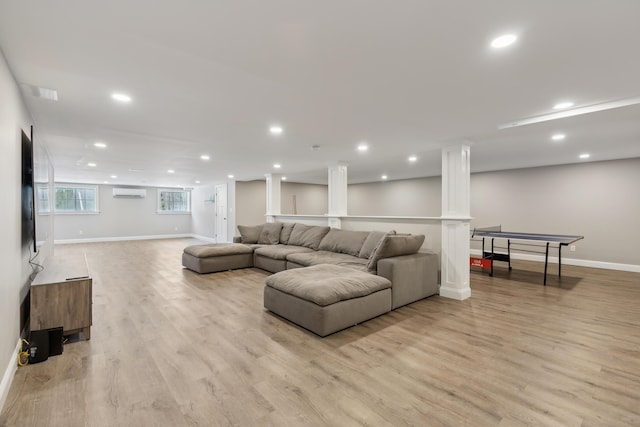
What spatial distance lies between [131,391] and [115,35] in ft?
7.41

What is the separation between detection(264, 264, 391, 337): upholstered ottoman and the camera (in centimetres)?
289

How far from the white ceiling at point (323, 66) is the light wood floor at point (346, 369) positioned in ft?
7.30

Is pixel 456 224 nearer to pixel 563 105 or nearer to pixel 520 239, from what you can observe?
pixel 563 105

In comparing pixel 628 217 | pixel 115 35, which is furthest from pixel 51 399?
pixel 628 217

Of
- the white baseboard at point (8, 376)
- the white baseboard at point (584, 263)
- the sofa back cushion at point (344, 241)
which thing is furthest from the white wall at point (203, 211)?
the white baseboard at point (584, 263)

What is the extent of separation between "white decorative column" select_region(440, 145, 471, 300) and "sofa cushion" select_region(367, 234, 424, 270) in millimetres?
550

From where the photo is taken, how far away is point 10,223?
2.15m

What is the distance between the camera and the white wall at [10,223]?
6.28 feet

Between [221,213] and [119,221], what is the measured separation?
4106mm

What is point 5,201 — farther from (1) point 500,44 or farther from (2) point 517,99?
(2) point 517,99

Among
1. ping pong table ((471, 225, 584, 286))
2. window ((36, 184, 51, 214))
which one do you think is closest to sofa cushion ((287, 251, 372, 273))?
ping pong table ((471, 225, 584, 286))

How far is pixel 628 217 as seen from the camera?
19.1 feet

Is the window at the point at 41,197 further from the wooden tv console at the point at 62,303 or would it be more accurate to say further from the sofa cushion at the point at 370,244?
the sofa cushion at the point at 370,244

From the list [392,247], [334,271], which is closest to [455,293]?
[392,247]
